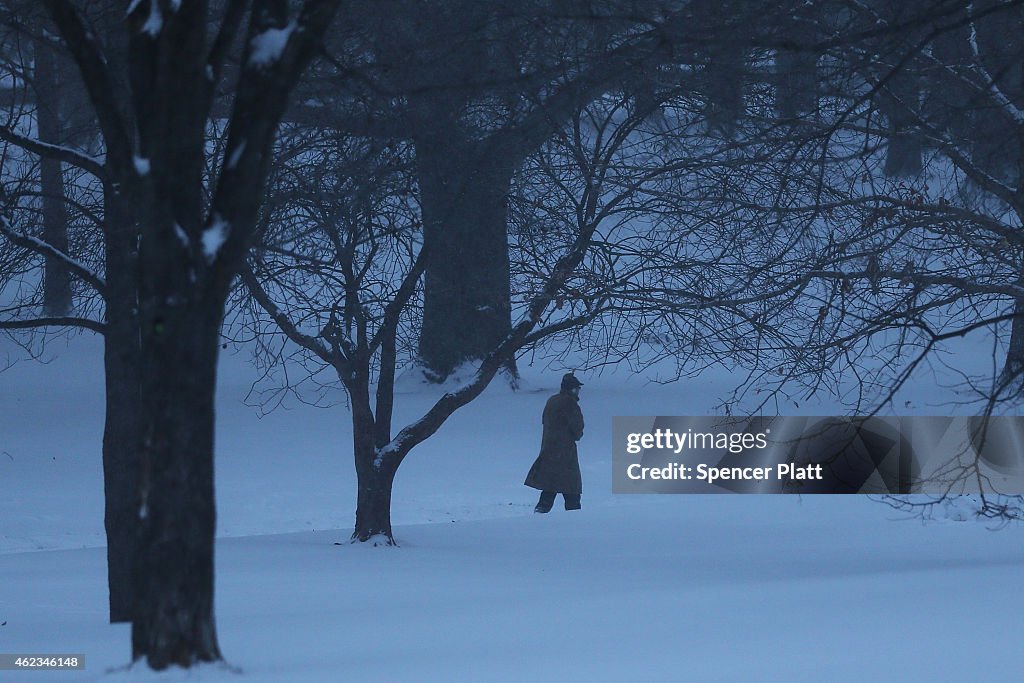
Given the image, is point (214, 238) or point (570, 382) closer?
point (214, 238)

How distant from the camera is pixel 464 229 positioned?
9.39 m

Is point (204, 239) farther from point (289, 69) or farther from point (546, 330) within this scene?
point (546, 330)

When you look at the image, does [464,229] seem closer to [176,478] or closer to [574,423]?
[574,423]

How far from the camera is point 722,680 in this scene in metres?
4.35

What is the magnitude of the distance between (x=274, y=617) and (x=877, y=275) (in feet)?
13.3

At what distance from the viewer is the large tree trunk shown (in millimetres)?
9188

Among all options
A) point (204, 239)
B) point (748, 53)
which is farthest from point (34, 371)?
point (204, 239)

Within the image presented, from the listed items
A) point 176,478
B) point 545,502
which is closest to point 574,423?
point 545,502

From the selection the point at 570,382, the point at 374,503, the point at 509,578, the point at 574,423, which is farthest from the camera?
the point at 574,423

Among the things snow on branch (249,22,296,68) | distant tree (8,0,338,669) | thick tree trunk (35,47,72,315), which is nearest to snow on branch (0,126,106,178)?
thick tree trunk (35,47,72,315)

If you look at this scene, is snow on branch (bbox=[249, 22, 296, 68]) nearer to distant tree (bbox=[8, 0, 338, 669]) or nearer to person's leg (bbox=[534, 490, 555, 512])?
distant tree (bbox=[8, 0, 338, 669])

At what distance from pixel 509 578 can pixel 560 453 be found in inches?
193

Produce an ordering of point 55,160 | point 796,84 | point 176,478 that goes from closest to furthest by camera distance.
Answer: point 176,478
point 796,84
point 55,160

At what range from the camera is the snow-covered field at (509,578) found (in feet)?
15.8
